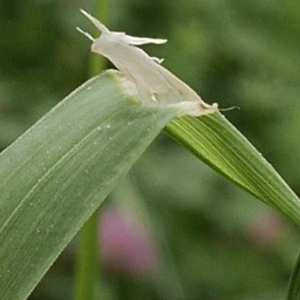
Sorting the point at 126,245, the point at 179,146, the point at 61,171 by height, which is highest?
the point at 179,146

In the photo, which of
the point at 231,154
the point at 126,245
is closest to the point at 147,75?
the point at 231,154

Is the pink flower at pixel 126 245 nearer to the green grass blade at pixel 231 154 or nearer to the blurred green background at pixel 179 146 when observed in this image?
the blurred green background at pixel 179 146

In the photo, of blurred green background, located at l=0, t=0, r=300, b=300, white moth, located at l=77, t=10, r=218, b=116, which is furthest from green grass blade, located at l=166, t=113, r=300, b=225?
blurred green background, located at l=0, t=0, r=300, b=300

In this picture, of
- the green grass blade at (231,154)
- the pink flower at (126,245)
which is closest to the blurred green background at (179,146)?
the pink flower at (126,245)

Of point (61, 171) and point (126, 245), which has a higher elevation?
point (126, 245)

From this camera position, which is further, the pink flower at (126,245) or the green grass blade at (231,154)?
the pink flower at (126,245)

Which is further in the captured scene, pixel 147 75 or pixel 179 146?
pixel 179 146

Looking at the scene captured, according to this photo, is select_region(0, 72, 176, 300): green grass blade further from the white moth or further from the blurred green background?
the blurred green background

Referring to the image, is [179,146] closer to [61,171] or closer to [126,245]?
[126,245]
